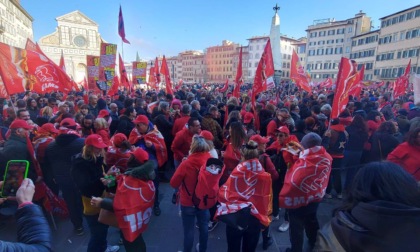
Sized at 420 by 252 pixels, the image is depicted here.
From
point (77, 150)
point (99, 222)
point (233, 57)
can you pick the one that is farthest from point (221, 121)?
point (233, 57)

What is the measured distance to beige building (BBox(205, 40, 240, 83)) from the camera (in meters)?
100

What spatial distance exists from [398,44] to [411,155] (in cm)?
5278

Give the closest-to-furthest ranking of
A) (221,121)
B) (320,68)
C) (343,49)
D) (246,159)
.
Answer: (246,159)
(221,121)
(343,49)
(320,68)

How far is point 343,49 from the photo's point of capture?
6275cm

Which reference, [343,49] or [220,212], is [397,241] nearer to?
[220,212]

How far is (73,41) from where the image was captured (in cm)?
5341

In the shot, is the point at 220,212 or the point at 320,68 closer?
the point at 220,212

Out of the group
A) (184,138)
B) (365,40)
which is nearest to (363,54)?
(365,40)

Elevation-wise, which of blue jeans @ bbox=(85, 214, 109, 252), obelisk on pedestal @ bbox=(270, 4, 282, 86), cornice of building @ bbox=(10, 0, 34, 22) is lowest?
blue jeans @ bbox=(85, 214, 109, 252)

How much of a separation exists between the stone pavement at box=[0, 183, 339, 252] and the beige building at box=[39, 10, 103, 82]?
2160 inches

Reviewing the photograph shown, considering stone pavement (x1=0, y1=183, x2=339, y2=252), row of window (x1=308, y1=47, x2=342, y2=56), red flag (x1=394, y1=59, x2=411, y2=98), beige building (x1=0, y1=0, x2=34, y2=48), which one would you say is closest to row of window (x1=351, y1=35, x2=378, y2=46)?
row of window (x1=308, y1=47, x2=342, y2=56)

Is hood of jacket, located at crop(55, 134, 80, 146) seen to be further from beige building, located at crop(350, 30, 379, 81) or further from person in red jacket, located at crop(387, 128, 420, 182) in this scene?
beige building, located at crop(350, 30, 379, 81)

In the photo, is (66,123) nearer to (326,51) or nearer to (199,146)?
(199,146)

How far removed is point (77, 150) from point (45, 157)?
0.68m
